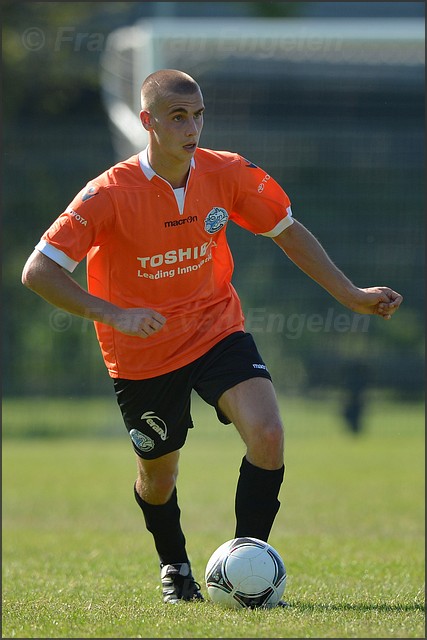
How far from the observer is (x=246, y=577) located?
4.75 metres

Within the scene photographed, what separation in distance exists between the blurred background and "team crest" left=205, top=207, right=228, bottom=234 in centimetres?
1080

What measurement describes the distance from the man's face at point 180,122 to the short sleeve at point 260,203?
1.37ft

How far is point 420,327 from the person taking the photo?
1872 cm

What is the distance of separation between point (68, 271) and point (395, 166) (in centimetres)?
1411

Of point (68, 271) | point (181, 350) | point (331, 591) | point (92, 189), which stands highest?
point (92, 189)

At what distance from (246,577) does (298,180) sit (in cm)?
1367

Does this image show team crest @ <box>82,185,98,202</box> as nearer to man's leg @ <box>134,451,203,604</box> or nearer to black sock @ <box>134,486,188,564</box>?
man's leg @ <box>134,451,203,604</box>

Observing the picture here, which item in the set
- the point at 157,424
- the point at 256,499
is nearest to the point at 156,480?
the point at 157,424

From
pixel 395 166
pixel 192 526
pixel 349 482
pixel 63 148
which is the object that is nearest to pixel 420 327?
pixel 395 166

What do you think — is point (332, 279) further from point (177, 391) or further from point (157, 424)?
point (157, 424)

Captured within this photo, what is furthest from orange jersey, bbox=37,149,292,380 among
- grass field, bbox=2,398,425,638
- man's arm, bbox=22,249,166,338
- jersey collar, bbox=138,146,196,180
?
grass field, bbox=2,398,425,638

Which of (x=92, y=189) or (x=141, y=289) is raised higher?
(x=92, y=189)

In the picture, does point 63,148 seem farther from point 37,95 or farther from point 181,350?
point 181,350

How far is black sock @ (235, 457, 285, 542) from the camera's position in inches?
197
